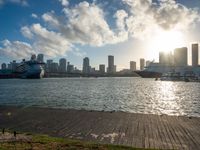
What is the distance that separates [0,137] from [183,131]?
1061cm

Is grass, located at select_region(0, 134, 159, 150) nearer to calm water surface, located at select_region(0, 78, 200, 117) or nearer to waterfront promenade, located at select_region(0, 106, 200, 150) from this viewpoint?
waterfront promenade, located at select_region(0, 106, 200, 150)

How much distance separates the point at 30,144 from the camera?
10.0 metres

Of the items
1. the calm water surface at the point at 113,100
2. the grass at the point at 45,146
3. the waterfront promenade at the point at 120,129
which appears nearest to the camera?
the grass at the point at 45,146

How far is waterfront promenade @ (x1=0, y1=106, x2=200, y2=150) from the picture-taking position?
12.1 meters

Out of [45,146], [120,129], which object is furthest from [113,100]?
[45,146]

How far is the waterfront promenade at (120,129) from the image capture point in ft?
39.6

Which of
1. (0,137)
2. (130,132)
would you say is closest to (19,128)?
(0,137)

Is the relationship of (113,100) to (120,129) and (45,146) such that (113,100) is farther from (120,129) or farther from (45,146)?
(45,146)

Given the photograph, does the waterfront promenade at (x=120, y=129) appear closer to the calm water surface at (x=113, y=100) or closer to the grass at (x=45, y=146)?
the grass at (x=45, y=146)

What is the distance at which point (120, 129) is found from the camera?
14.9m

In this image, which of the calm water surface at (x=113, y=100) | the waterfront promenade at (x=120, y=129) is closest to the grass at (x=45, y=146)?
the waterfront promenade at (x=120, y=129)

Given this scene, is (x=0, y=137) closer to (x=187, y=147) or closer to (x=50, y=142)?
(x=50, y=142)

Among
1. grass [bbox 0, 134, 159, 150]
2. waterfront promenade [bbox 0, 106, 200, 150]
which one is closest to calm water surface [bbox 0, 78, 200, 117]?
waterfront promenade [bbox 0, 106, 200, 150]

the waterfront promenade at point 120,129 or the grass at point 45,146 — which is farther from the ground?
the grass at point 45,146
